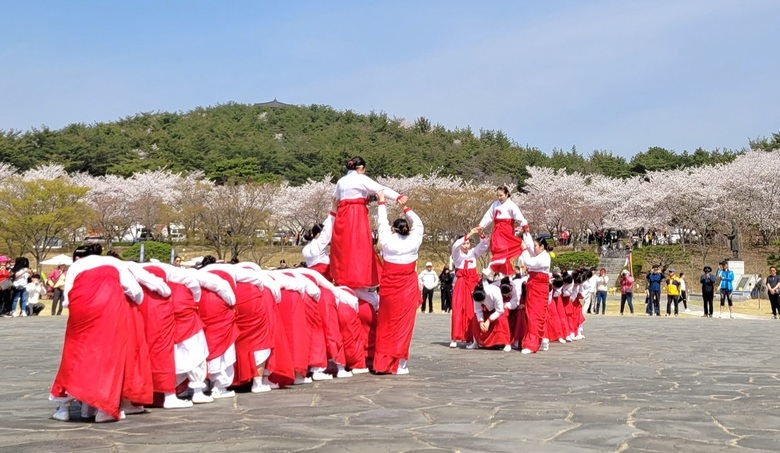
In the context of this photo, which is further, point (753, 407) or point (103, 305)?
point (753, 407)

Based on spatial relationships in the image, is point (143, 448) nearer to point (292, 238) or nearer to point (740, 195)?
point (740, 195)

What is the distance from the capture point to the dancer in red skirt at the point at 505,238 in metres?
13.4

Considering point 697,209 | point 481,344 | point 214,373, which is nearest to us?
point 214,373

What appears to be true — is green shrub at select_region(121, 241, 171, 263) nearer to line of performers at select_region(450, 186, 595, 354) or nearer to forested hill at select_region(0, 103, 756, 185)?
forested hill at select_region(0, 103, 756, 185)

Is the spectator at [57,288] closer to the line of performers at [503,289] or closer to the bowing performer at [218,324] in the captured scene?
the line of performers at [503,289]

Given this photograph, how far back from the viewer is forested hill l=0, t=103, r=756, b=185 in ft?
225

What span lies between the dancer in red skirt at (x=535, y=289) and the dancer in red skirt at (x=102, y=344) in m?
7.34

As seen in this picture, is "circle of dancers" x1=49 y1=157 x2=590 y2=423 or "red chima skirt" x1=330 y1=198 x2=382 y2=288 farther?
"red chima skirt" x1=330 y1=198 x2=382 y2=288

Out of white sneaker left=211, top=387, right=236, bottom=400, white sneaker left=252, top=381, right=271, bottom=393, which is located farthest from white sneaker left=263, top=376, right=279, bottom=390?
white sneaker left=211, top=387, right=236, bottom=400

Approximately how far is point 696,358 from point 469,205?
36.8 metres

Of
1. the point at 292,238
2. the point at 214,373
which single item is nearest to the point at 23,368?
the point at 214,373

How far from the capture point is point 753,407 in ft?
23.8

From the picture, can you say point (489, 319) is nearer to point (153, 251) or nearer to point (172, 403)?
point (172, 403)

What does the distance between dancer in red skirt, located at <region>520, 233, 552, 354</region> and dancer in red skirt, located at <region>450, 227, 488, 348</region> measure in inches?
33.7
